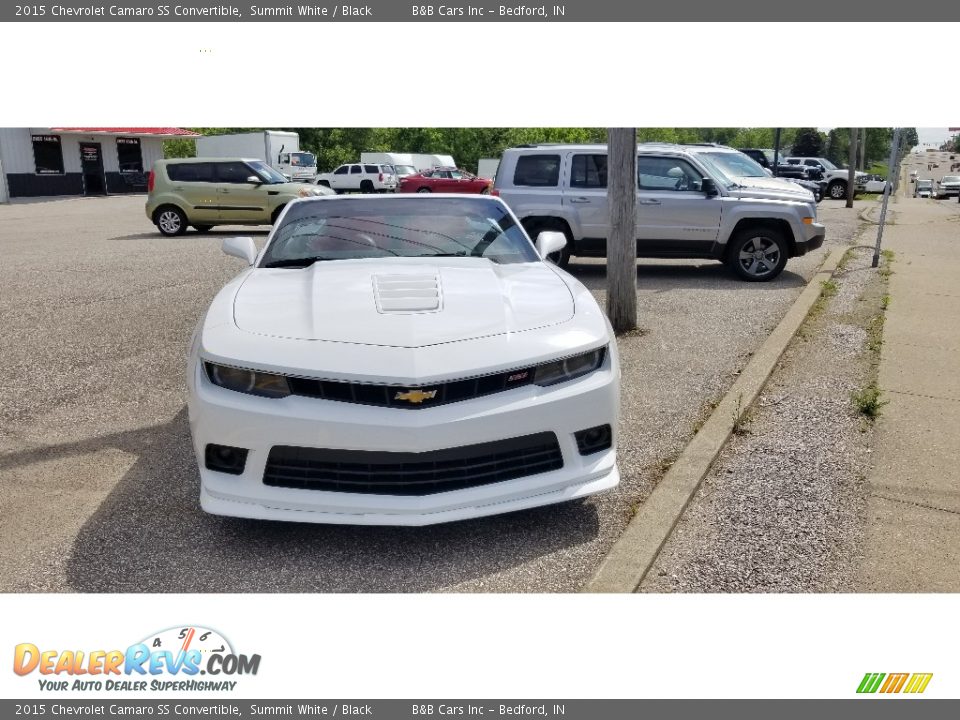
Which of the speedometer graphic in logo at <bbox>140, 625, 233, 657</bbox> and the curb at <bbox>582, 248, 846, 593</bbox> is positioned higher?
the curb at <bbox>582, 248, 846, 593</bbox>

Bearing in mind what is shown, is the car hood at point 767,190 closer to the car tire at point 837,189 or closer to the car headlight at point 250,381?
the car headlight at point 250,381

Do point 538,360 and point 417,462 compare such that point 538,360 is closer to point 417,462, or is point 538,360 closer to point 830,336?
point 417,462

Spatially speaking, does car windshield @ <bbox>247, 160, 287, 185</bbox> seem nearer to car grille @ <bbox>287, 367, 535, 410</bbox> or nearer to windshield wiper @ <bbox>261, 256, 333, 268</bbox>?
windshield wiper @ <bbox>261, 256, 333, 268</bbox>

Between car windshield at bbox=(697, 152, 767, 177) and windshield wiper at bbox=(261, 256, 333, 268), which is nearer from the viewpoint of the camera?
windshield wiper at bbox=(261, 256, 333, 268)

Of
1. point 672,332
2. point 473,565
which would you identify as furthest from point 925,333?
point 473,565

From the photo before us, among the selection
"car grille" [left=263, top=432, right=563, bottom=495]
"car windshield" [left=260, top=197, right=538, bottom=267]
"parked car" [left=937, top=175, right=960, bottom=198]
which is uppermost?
"car windshield" [left=260, top=197, right=538, bottom=267]

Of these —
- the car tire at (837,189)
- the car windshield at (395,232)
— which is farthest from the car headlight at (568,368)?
the car tire at (837,189)

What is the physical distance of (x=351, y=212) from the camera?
4.98 m

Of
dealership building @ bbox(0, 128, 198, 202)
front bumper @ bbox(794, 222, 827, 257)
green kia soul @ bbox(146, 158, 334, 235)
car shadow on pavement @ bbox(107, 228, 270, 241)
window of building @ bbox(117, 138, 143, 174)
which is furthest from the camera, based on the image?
window of building @ bbox(117, 138, 143, 174)

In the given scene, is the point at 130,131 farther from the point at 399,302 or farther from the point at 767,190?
the point at 399,302

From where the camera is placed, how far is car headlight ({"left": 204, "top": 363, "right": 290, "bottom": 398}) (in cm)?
329

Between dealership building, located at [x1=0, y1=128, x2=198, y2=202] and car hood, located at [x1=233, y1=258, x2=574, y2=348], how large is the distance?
114 ft

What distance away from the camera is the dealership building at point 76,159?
115 feet

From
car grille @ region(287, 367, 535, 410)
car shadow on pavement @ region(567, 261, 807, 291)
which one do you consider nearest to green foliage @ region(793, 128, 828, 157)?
car shadow on pavement @ region(567, 261, 807, 291)
